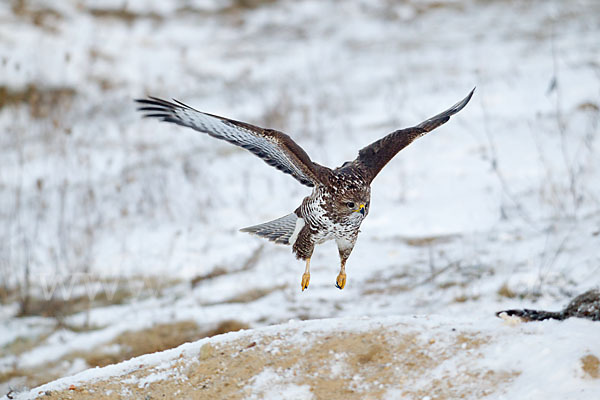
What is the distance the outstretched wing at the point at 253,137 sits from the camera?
3295 mm

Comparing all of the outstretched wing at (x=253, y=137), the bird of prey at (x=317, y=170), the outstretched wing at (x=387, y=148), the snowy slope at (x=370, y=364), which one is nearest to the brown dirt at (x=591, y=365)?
the snowy slope at (x=370, y=364)

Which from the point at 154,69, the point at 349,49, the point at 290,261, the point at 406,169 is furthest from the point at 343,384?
the point at 349,49

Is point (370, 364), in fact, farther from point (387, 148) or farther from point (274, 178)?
point (274, 178)

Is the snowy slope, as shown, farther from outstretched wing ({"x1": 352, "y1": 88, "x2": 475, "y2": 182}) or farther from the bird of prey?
outstretched wing ({"x1": 352, "y1": 88, "x2": 475, "y2": 182})

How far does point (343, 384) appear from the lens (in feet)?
10.1

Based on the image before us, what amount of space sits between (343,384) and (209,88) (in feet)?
36.3

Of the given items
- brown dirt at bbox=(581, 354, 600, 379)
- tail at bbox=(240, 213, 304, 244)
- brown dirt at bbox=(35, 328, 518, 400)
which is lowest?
brown dirt at bbox=(35, 328, 518, 400)

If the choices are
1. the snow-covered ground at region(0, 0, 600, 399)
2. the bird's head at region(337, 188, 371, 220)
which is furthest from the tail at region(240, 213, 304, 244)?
the snow-covered ground at region(0, 0, 600, 399)

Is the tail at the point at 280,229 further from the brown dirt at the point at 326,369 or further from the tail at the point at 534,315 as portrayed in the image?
the tail at the point at 534,315

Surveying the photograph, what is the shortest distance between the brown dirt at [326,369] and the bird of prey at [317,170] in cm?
44

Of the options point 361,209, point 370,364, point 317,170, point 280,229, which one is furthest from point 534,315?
point 280,229

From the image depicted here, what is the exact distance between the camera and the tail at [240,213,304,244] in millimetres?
4195

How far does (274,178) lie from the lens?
340 inches

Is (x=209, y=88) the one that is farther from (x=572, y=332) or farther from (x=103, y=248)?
(x=572, y=332)
